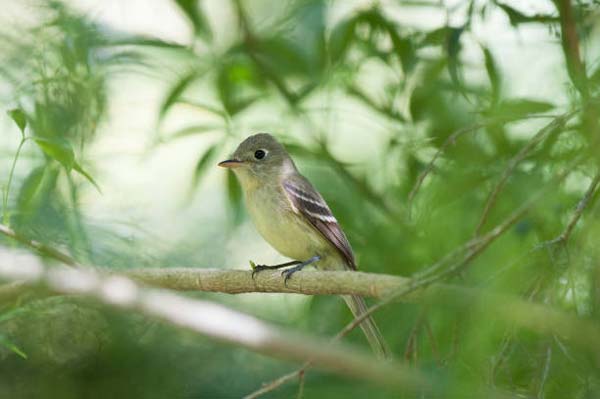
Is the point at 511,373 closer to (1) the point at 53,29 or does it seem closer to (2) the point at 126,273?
(2) the point at 126,273

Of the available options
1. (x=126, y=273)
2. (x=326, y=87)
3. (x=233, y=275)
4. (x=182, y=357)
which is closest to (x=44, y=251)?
(x=126, y=273)

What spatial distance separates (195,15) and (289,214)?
1.28 meters

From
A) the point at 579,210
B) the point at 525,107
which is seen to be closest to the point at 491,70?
the point at 525,107

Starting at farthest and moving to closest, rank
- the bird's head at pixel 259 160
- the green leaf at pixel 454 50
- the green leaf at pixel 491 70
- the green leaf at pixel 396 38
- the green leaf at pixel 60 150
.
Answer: the bird's head at pixel 259 160
the green leaf at pixel 396 38
the green leaf at pixel 491 70
the green leaf at pixel 454 50
the green leaf at pixel 60 150

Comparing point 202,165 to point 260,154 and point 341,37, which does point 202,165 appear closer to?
point 260,154

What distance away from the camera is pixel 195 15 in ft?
14.4

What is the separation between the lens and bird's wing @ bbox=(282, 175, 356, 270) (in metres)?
4.36

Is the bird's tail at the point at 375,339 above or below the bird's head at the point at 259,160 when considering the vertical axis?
below

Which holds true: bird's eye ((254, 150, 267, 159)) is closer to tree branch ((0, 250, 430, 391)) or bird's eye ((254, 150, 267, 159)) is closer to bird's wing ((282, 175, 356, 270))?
bird's wing ((282, 175, 356, 270))

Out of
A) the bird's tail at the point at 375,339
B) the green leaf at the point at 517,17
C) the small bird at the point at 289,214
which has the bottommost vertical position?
the bird's tail at the point at 375,339

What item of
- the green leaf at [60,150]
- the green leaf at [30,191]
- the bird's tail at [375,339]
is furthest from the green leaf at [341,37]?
the green leaf at [60,150]

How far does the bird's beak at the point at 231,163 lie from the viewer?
15.0 feet

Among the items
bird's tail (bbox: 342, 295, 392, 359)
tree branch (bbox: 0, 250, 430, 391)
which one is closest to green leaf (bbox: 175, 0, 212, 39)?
bird's tail (bbox: 342, 295, 392, 359)

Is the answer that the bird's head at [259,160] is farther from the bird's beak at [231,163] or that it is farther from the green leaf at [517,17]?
the green leaf at [517,17]
